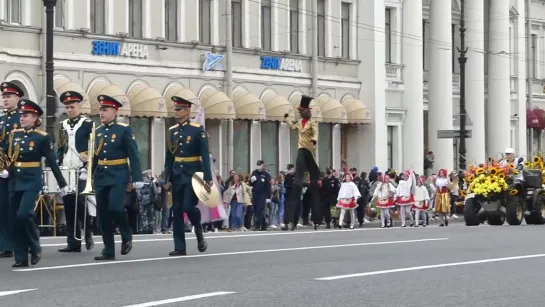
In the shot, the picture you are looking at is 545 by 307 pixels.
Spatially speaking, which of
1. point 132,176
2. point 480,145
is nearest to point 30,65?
point 132,176

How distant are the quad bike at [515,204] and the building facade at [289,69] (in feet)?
33.7

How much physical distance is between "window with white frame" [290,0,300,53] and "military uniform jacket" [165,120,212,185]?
1327 inches

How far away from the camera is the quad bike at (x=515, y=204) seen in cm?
3547

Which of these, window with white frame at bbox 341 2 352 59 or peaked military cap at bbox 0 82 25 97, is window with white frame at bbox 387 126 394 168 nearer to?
window with white frame at bbox 341 2 352 59

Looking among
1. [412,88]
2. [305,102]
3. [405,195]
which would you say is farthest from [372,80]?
[305,102]

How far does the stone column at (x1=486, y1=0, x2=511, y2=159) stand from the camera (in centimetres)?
6719

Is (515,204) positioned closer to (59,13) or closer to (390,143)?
(59,13)

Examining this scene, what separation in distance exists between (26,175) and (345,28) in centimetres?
3943

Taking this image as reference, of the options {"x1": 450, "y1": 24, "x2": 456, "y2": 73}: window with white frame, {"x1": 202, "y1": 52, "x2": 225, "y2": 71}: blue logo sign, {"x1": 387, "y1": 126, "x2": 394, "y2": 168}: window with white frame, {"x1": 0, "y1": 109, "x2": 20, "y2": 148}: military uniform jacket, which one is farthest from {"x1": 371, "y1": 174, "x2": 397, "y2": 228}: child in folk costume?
{"x1": 450, "y1": 24, "x2": 456, "y2": 73}: window with white frame

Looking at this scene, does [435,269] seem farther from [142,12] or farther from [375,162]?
[375,162]

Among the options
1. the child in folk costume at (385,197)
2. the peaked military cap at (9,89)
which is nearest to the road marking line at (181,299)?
the peaked military cap at (9,89)

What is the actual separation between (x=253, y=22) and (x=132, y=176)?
32.1 meters

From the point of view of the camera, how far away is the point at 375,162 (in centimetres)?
5628

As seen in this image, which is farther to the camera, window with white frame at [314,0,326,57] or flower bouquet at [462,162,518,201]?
window with white frame at [314,0,326,57]
